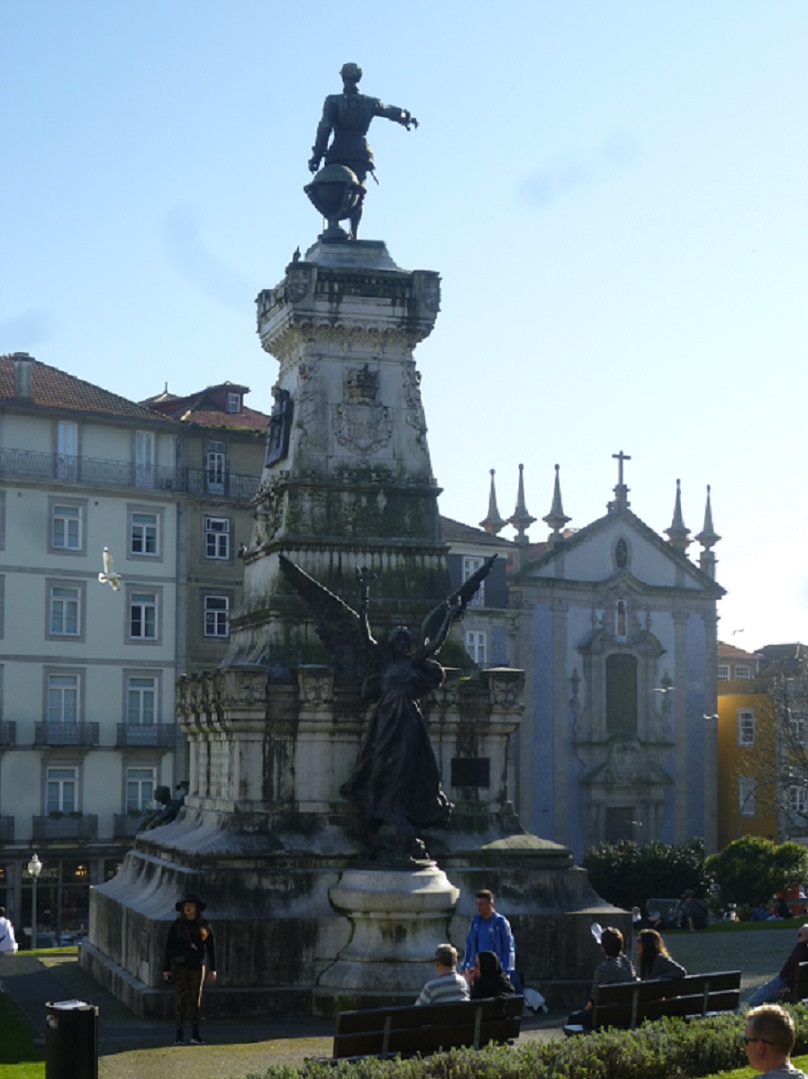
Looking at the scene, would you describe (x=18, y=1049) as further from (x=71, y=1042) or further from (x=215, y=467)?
(x=215, y=467)

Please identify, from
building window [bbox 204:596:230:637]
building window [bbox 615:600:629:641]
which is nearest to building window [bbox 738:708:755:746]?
building window [bbox 615:600:629:641]

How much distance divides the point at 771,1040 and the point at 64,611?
143 feet

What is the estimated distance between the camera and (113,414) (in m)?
51.6

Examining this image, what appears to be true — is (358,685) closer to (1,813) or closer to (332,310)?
(332,310)

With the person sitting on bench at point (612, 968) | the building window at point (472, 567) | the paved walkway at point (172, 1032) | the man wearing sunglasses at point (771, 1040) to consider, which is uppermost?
the building window at point (472, 567)

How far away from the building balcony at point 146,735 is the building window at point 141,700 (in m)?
0.19

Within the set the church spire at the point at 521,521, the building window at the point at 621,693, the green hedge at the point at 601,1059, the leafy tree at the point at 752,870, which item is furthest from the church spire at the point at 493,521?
the green hedge at the point at 601,1059

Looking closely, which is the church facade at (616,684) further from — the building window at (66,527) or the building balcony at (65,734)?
the building window at (66,527)

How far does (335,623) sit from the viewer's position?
21781 millimetres

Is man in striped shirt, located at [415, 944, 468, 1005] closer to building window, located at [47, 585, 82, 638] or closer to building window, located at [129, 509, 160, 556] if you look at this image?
building window, located at [47, 585, 82, 638]

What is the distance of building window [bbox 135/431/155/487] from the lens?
52062 mm

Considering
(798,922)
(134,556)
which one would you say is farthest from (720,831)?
(798,922)

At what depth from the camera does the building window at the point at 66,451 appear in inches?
1996

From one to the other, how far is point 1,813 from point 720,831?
29.6 meters
